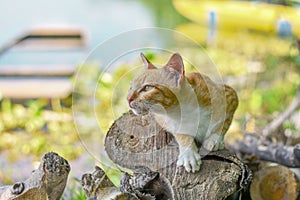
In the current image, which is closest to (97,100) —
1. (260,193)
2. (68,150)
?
(260,193)

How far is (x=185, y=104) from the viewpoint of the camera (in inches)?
29.7

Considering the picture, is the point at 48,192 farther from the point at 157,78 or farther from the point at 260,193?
the point at 260,193

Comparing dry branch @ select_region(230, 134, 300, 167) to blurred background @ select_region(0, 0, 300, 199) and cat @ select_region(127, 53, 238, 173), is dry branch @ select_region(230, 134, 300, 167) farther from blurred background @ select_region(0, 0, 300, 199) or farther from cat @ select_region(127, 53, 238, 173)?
cat @ select_region(127, 53, 238, 173)

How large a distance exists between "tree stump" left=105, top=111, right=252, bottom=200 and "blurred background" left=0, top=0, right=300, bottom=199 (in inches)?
1.2

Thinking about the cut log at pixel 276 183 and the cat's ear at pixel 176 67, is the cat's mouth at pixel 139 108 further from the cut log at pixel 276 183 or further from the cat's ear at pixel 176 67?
the cut log at pixel 276 183

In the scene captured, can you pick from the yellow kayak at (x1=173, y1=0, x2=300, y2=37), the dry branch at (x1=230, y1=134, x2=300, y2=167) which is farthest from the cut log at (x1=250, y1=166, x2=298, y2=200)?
the yellow kayak at (x1=173, y1=0, x2=300, y2=37)

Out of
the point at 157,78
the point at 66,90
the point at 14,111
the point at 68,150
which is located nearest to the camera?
the point at 157,78

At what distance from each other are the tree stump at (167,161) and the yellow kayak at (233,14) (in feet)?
8.60

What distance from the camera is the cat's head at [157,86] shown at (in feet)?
2.37

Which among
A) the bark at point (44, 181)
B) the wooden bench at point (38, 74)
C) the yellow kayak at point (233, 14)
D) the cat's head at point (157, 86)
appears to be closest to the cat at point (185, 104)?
the cat's head at point (157, 86)

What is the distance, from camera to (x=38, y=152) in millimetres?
2176

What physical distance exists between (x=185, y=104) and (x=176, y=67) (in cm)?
6

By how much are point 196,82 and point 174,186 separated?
0.15m

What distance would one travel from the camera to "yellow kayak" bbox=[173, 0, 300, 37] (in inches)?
138
